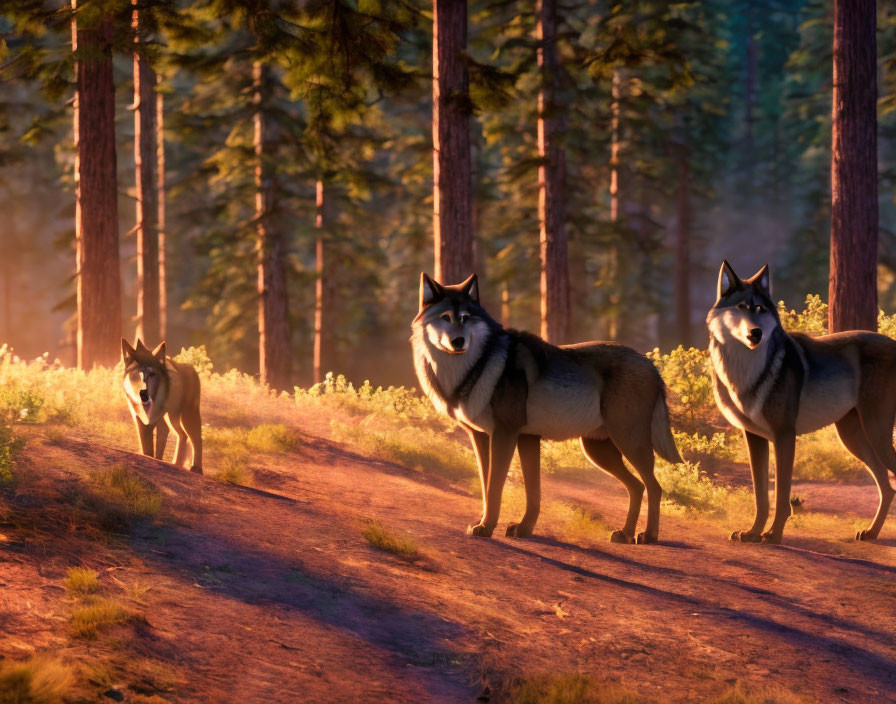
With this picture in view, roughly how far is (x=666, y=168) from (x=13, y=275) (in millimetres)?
36831

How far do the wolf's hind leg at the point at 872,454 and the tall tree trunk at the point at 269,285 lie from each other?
1685 cm

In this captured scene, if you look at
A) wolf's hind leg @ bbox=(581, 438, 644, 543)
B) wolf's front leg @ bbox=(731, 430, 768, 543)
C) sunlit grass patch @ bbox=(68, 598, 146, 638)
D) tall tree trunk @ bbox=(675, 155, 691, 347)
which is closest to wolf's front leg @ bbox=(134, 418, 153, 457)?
sunlit grass patch @ bbox=(68, 598, 146, 638)

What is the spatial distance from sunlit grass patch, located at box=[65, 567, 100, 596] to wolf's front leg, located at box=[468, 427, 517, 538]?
370 cm

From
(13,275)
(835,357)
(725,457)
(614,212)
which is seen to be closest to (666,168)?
(614,212)

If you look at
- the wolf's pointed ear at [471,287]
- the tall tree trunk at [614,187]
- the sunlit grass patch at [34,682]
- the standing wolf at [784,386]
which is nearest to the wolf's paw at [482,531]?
the wolf's pointed ear at [471,287]

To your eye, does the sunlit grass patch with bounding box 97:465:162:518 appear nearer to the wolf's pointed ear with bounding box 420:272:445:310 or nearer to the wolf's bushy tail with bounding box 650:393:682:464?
the wolf's pointed ear with bounding box 420:272:445:310

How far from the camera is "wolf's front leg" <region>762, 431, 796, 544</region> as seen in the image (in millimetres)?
8922

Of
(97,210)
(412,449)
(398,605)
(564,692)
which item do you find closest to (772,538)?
(398,605)

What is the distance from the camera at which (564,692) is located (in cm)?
517

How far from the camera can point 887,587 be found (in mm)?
7723

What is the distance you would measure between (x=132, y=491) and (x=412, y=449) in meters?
6.91

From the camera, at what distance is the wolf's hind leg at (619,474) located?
8996 millimetres

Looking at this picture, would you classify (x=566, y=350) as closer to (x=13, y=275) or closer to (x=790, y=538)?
(x=790, y=538)

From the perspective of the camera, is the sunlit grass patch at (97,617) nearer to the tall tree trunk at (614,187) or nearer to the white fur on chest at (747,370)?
the white fur on chest at (747,370)
